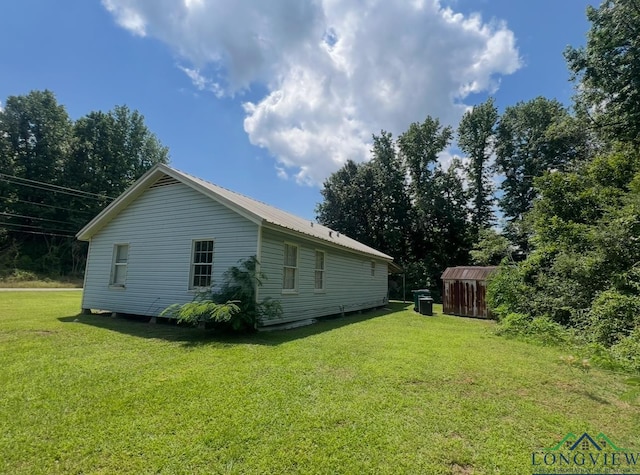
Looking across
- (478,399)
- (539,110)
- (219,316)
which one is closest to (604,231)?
(478,399)

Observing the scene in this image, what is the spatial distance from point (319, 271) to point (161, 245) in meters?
5.57

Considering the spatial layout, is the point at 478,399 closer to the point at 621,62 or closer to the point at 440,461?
the point at 440,461

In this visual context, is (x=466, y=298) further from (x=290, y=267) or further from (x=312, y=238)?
(x=290, y=267)

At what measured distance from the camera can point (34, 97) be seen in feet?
114

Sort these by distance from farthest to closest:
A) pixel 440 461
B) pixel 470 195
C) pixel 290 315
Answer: pixel 470 195
pixel 290 315
pixel 440 461

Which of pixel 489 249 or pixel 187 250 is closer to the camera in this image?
pixel 187 250

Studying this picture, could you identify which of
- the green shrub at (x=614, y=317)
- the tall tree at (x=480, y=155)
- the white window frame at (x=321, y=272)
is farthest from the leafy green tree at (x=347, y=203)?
the green shrub at (x=614, y=317)

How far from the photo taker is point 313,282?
37.2 ft

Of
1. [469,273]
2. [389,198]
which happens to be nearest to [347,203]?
[389,198]

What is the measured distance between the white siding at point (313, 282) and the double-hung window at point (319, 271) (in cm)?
23

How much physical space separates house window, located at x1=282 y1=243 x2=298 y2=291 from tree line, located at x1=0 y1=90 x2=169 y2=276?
30974 mm

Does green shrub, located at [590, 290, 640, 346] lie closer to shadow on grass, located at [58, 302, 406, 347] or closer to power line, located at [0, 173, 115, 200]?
shadow on grass, located at [58, 302, 406, 347]

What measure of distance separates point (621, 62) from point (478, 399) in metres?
17.7

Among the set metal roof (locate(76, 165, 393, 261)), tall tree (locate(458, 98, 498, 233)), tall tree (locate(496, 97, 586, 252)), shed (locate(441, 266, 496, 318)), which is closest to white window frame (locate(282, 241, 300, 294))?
metal roof (locate(76, 165, 393, 261))
